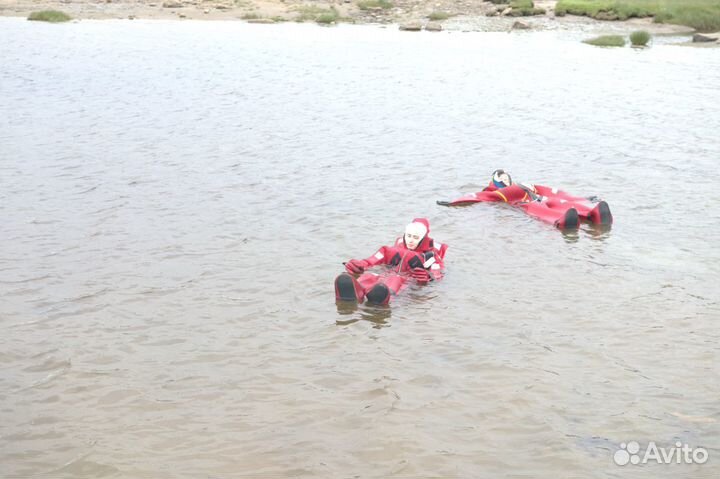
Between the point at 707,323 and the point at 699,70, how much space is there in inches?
1087

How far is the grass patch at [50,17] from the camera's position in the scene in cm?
5425

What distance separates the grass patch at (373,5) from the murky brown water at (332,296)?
33790 millimetres

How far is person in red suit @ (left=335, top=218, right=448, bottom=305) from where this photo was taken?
13.2 m

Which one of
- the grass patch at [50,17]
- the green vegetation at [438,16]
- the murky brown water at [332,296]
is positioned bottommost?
the murky brown water at [332,296]

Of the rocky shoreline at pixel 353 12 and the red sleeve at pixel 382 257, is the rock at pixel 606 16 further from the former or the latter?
the red sleeve at pixel 382 257

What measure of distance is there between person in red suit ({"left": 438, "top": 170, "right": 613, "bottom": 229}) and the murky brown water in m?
0.43

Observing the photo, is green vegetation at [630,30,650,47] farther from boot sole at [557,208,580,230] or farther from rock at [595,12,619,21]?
boot sole at [557,208,580,230]

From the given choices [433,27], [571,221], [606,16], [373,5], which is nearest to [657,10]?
[606,16]

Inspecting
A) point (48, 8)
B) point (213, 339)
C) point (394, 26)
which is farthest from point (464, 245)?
point (48, 8)

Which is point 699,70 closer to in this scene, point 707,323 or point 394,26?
point 394,26

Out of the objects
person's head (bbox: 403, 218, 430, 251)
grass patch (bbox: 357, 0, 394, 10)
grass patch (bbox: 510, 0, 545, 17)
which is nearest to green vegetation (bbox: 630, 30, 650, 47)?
grass patch (bbox: 510, 0, 545, 17)

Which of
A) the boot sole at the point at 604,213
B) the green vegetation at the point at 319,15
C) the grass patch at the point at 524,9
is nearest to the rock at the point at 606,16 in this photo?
the grass patch at the point at 524,9

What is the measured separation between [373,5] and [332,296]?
5325 cm

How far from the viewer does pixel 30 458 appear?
8734mm
